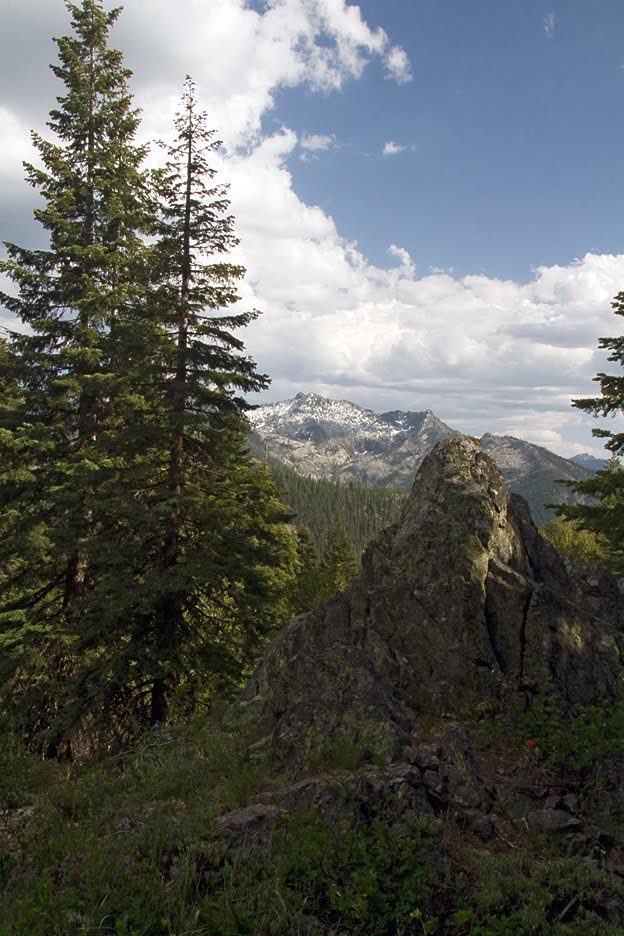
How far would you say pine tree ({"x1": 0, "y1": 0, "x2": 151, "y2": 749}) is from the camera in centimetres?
1305

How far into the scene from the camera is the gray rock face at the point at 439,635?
21.8 feet

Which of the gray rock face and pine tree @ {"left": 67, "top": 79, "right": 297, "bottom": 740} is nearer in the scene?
the gray rock face

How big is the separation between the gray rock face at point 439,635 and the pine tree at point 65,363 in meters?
6.51

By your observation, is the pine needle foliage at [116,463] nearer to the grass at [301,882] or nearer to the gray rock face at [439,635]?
the gray rock face at [439,635]

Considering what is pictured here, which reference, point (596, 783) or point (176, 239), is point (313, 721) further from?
point (176, 239)

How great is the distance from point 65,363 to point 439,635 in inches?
477

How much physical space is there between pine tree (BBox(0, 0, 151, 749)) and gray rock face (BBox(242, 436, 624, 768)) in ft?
21.4

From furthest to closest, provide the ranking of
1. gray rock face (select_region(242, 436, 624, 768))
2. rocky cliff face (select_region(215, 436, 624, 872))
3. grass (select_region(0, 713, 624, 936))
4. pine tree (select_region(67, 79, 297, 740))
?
pine tree (select_region(67, 79, 297, 740)) < gray rock face (select_region(242, 436, 624, 768)) < rocky cliff face (select_region(215, 436, 624, 872)) < grass (select_region(0, 713, 624, 936))

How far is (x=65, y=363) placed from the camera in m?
14.4

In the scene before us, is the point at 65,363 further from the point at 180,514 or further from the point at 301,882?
the point at 301,882

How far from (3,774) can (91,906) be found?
5114mm

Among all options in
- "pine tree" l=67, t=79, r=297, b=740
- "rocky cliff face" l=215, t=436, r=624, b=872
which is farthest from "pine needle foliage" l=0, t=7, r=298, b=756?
"rocky cliff face" l=215, t=436, r=624, b=872

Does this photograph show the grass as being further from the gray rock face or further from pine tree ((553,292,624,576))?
pine tree ((553,292,624,576))

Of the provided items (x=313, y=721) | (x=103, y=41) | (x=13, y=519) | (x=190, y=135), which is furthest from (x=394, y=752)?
(x=103, y=41)
